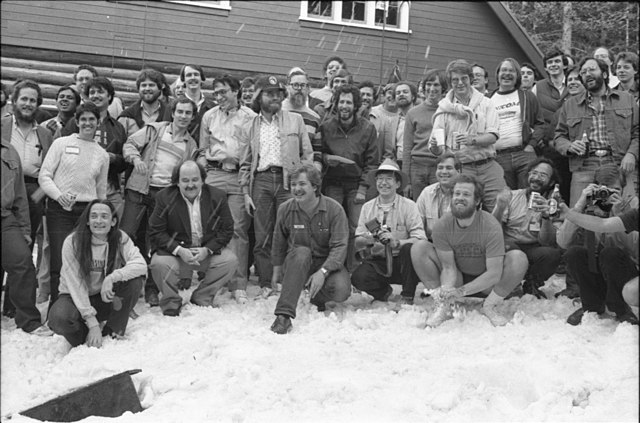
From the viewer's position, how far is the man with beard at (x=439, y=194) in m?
6.73

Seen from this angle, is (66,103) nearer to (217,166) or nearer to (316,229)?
(217,166)

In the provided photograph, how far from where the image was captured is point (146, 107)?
23.9 ft

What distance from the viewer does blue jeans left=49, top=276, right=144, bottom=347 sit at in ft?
18.5

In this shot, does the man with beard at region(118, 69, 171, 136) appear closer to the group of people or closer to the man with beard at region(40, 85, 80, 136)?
the group of people

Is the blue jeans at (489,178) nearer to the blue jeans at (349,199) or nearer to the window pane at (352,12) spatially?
the blue jeans at (349,199)

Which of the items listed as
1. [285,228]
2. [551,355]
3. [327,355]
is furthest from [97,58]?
[551,355]

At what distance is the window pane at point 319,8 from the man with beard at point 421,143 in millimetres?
6899

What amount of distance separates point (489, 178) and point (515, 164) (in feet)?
1.99

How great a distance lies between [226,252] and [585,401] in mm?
3165

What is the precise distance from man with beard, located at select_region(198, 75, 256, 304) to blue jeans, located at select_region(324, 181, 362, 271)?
82 cm

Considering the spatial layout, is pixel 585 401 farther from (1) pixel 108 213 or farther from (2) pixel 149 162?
(2) pixel 149 162

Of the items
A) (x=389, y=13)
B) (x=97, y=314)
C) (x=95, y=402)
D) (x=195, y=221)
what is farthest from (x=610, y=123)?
(x=389, y=13)

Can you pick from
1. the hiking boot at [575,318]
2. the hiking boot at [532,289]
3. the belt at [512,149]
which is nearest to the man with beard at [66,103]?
the belt at [512,149]

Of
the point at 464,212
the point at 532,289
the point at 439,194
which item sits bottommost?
the point at 532,289
